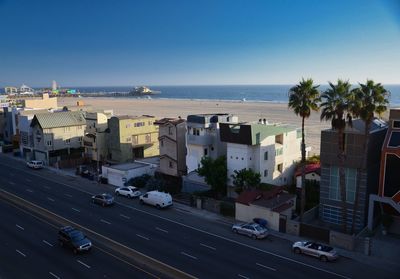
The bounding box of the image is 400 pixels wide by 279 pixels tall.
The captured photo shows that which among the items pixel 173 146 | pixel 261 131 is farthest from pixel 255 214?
pixel 173 146

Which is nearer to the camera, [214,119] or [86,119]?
[214,119]

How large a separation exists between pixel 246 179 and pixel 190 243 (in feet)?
40.3

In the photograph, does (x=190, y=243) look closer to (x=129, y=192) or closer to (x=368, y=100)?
(x=129, y=192)

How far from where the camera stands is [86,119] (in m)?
70.8

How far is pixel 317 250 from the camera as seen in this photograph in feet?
96.3

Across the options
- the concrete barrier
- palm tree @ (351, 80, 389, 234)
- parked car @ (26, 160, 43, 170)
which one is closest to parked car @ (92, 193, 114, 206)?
the concrete barrier

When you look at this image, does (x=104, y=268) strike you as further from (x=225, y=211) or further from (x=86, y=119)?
(x=86, y=119)

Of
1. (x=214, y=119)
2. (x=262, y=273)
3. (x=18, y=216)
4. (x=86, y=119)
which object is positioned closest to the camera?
(x=262, y=273)

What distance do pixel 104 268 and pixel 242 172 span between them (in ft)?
65.6

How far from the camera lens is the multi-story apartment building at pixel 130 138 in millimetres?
63344

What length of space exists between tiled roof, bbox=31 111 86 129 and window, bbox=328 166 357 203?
172 ft

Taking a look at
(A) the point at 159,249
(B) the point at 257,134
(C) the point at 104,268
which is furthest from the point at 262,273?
(B) the point at 257,134

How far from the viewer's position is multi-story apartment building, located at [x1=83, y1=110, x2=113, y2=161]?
2594 inches

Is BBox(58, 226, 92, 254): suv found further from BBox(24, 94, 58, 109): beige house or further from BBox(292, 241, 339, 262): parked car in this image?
BBox(24, 94, 58, 109): beige house
